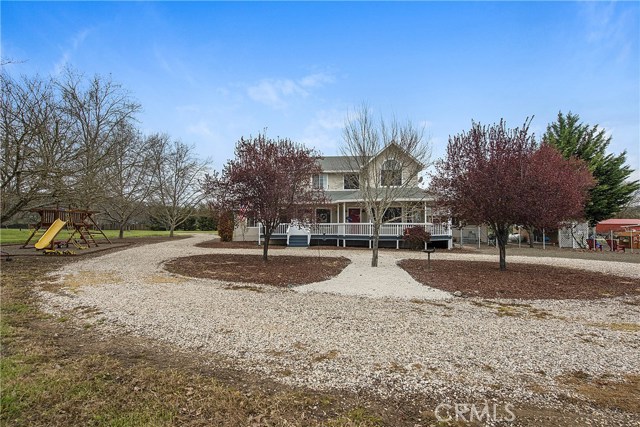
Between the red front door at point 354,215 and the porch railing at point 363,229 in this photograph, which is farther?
the red front door at point 354,215

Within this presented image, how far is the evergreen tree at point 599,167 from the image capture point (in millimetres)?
25391

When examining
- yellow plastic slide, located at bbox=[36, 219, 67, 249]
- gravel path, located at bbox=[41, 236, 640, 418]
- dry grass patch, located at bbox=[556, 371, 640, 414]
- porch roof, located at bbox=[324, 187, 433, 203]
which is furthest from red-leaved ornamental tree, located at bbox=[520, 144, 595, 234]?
yellow plastic slide, located at bbox=[36, 219, 67, 249]

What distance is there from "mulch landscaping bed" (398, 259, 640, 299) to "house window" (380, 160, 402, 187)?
351 cm

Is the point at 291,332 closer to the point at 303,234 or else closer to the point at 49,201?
the point at 49,201

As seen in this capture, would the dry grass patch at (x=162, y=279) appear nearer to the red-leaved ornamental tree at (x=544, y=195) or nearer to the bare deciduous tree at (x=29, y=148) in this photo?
the bare deciduous tree at (x=29, y=148)

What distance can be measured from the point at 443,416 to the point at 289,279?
7494mm

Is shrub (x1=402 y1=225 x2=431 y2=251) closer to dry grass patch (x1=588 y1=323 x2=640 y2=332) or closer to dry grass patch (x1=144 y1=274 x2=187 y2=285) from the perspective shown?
dry grass patch (x1=588 y1=323 x2=640 y2=332)

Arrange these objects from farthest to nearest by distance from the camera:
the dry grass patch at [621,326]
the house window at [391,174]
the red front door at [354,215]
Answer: the red front door at [354,215]
the house window at [391,174]
the dry grass patch at [621,326]

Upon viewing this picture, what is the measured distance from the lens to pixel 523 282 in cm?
1001

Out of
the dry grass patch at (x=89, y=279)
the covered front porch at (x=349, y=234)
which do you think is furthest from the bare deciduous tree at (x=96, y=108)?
the covered front porch at (x=349, y=234)

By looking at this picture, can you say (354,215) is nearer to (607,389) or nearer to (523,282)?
(523,282)

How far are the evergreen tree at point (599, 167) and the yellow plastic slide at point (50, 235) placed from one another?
104 ft

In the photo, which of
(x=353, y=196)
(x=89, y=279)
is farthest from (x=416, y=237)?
(x=89, y=279)

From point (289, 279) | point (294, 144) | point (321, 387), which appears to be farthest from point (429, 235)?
point (321, 387)
